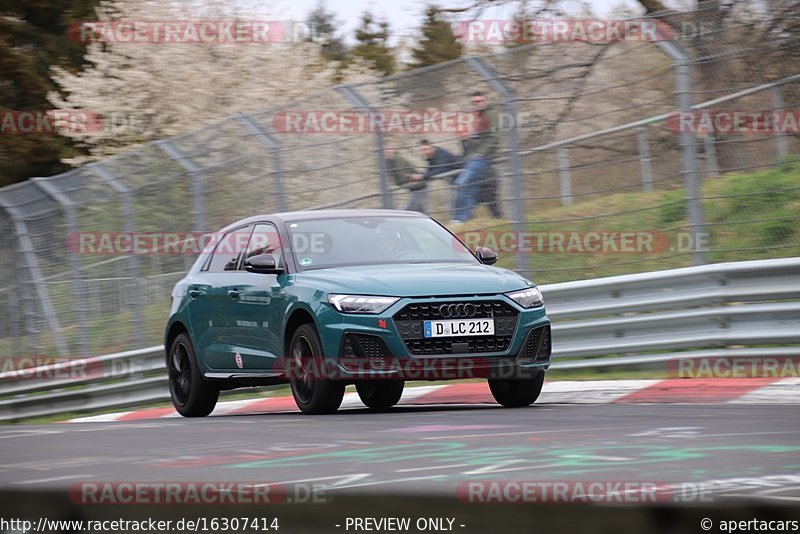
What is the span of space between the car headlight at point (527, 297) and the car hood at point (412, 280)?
A: 44 millimetres

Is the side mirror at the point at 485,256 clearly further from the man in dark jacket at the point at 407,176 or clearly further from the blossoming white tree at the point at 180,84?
the blossoming white tree at the point at 180,84

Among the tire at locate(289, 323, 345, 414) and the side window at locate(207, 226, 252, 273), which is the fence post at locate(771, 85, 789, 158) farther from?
the side window at locate(207, 226, 252, 273)

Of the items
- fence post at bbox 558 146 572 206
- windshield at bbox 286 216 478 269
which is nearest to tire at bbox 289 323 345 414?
windshield at bbox 286 216 478 269

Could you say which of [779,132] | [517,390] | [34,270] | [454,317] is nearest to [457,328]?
[454,317]

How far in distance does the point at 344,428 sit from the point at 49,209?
10.0 m

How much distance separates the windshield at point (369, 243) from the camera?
32.2ft

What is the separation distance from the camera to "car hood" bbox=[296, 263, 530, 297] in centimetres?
891

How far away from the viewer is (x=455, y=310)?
8.90 metres

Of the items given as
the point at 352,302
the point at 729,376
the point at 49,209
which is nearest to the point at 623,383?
the point at 729,376

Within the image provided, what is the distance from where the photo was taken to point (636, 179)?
37.7 feet

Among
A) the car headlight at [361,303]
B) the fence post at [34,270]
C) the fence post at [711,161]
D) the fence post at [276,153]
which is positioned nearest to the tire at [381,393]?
the car headlight at [361,303]

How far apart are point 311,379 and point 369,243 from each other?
132cm

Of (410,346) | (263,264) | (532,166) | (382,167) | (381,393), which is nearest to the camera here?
(410,346)

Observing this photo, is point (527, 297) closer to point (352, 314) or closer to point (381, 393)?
point (352, 314)
